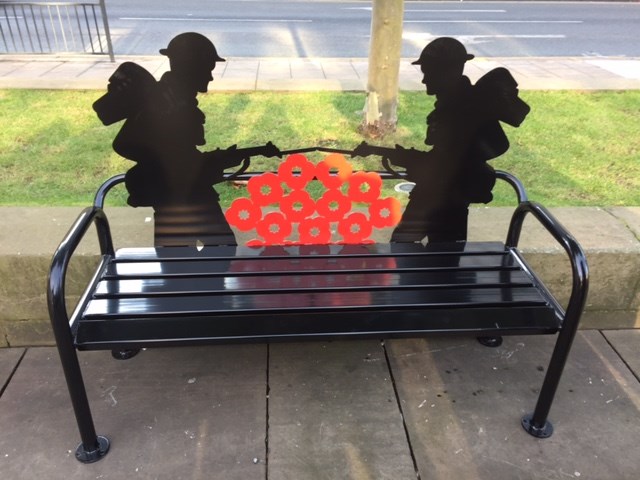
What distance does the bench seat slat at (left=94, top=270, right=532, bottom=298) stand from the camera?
2.18 meters

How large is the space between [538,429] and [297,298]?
3.67 feet

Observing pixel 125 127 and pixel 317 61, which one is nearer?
pixel 125 127

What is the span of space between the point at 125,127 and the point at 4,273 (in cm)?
88

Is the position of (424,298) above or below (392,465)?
above

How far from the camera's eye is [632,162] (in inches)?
163

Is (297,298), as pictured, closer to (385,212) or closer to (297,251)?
(297,251)

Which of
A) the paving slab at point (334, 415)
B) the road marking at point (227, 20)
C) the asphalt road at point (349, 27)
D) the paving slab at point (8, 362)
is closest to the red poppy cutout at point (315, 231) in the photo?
the paving slab at point (334, 415)

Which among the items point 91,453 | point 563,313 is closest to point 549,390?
point 563,313

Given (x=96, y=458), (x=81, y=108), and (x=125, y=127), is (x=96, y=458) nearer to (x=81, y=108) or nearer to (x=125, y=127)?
(x=125, y=127)

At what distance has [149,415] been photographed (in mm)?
2309

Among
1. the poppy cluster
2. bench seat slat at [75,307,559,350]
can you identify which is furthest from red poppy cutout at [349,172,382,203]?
bench seat slat at [75,307,559,350]

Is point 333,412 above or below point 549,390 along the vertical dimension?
below

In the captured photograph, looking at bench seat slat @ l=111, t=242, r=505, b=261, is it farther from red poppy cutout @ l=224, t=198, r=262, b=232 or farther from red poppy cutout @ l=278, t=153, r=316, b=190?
red poppy cutout @ l=278, t=153, r=316, b=190

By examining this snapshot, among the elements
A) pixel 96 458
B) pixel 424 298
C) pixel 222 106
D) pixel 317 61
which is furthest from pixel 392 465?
pixel 317 61
